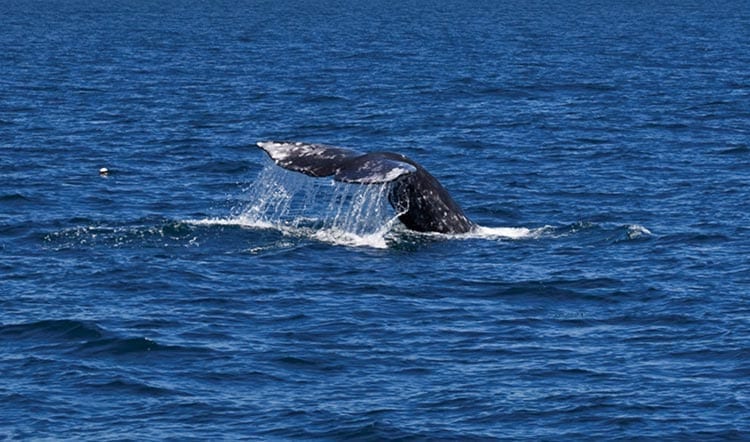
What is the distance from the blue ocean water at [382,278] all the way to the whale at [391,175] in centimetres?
45

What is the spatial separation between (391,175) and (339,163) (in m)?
1.08

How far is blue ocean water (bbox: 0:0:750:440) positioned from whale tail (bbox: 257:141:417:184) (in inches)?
46.6

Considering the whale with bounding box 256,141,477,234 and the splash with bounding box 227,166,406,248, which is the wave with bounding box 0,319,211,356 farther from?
the splash with bounding box 227,166,406,248

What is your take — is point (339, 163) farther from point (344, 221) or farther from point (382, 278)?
point (344, 221)

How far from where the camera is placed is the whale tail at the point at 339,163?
73.8 ft

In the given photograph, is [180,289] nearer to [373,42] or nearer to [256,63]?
[256,63]

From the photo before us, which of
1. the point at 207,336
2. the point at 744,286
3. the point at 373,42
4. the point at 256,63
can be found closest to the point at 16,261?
the point at 207,336

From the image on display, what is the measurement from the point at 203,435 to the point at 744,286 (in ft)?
32.3

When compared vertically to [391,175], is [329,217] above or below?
below

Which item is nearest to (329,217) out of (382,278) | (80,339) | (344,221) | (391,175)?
(344,221)

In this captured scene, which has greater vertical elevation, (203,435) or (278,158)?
(278,158)

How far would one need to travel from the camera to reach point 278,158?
23656 mm

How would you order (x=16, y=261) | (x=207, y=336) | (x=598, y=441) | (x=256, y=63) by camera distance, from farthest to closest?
(x=256, y=63) → (x=16, y=261) → (x=207, y=336) → (x=598, y=441)

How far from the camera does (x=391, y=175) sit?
2250cm
